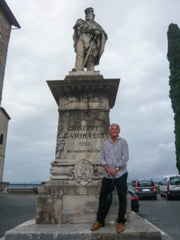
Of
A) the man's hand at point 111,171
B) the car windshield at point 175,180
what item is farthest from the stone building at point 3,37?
the man's hand at point 111,171

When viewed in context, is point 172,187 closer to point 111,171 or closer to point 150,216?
point 150,216

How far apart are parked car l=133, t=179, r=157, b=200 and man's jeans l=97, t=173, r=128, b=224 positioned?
15.7 metres

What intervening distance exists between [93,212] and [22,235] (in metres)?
1.44

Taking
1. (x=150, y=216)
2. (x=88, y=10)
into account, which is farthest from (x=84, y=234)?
(x=150, y=216)

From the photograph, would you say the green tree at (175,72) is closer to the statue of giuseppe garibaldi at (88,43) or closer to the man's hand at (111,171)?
the statue of giuseppe garibaldi at (88,43)

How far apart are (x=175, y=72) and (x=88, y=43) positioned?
22.8m

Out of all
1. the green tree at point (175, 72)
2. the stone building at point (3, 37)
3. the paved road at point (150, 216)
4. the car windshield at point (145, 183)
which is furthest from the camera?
the green tree at point (175, 72)

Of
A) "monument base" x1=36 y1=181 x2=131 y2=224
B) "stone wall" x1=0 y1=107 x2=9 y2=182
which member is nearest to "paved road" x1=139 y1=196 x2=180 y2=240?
"monument base" x1=36 y1=181 x2=131 y2=224

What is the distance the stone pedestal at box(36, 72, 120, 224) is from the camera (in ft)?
14.3

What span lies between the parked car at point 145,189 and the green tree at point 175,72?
651 centimetres

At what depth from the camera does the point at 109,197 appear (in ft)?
12.9

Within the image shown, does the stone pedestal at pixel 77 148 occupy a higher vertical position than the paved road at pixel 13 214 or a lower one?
higher

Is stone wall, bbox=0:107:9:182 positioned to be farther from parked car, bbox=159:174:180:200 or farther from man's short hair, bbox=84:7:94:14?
man's short hair, bbox=84:7:94:14

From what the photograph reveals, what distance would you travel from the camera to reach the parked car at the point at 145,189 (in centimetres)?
1827
